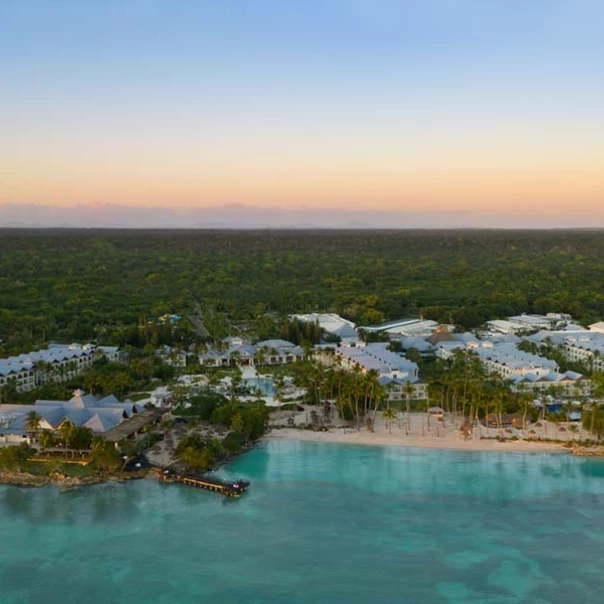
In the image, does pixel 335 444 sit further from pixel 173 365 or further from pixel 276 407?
pixel 173 365

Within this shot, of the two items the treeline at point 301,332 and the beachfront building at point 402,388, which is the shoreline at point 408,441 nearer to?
the beachfront building at point 402,388

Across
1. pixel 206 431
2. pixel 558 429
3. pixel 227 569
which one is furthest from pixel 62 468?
pixel 558 429

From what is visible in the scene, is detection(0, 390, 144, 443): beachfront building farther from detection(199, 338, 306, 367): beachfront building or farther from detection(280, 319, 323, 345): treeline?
detection(280, 319, 323, 345): treeline

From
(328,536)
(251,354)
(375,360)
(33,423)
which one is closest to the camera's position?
(328,536)

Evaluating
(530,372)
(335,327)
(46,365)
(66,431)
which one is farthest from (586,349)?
(46,365)

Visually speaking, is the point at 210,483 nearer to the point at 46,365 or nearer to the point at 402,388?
the point at 402,388

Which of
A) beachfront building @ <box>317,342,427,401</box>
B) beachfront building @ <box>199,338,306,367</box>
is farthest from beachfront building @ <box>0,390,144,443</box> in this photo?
beachfront building @ <box>199,338,306,367</box>
